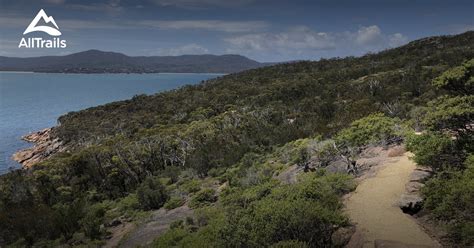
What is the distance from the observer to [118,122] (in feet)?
291

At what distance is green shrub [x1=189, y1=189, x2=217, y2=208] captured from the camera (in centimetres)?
2948

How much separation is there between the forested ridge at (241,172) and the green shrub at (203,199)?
0.10 metres

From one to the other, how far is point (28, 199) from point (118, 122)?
48612mm

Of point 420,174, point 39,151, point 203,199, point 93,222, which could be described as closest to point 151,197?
point 203,199

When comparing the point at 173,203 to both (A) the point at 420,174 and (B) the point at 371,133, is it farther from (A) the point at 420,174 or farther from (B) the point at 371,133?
(A) the point at 420,174

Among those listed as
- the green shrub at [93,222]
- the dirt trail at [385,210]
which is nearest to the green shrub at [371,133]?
the dirt trail at [385,210]

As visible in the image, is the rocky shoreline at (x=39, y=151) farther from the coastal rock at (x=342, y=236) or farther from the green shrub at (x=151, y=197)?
the coastal rock at (x=342, y=236)

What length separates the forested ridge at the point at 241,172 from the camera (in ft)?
51.3

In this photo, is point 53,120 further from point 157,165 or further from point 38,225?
point 38,225

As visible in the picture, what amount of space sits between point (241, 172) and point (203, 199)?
5.08m

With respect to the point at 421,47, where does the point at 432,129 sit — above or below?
below

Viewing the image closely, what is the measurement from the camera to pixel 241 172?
1362 inches

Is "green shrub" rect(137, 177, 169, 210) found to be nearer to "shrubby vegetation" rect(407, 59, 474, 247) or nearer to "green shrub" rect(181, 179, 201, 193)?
"green shrub" rect(181, 179, 201, 193)

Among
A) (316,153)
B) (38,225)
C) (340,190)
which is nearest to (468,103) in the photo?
(340,190)
